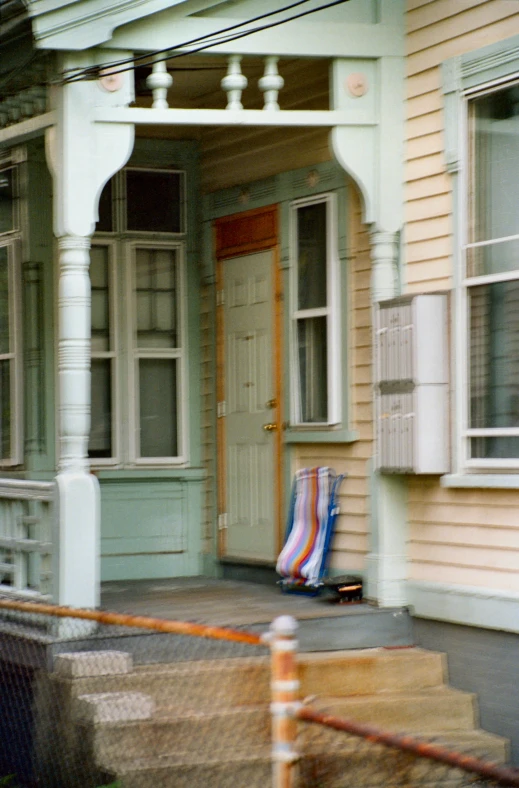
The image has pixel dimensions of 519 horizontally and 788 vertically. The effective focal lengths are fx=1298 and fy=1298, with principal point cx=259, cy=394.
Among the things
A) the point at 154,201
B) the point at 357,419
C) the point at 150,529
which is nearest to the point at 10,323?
the point at 154,201

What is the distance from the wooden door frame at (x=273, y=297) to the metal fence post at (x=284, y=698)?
16.6ft

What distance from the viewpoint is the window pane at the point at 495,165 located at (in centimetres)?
777

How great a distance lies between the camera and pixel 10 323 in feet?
34.6

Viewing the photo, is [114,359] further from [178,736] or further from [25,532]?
[178,736]

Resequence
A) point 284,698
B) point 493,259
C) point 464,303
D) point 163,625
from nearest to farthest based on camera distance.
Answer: point 284,698, point 163,625, point 493,259, point 464,303

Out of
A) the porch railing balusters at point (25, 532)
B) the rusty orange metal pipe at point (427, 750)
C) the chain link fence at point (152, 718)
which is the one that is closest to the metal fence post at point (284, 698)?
the rusty orange metal pipe at point (427, 750)

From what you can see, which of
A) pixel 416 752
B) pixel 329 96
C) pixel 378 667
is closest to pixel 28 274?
pixel 329 96

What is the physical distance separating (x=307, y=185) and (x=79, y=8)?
244cm

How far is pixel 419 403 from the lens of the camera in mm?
8008

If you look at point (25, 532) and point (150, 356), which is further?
point (150, 356)

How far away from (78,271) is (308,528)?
258cm

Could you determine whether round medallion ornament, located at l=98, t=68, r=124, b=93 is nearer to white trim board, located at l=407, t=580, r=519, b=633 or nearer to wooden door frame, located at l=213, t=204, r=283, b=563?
wooden door frame, located at l=213, t=204, r=283, b=563

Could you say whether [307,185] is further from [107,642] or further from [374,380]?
[107,642]

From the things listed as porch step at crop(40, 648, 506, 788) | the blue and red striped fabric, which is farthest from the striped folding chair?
porch step at crop(40, 648, 506, 788)
